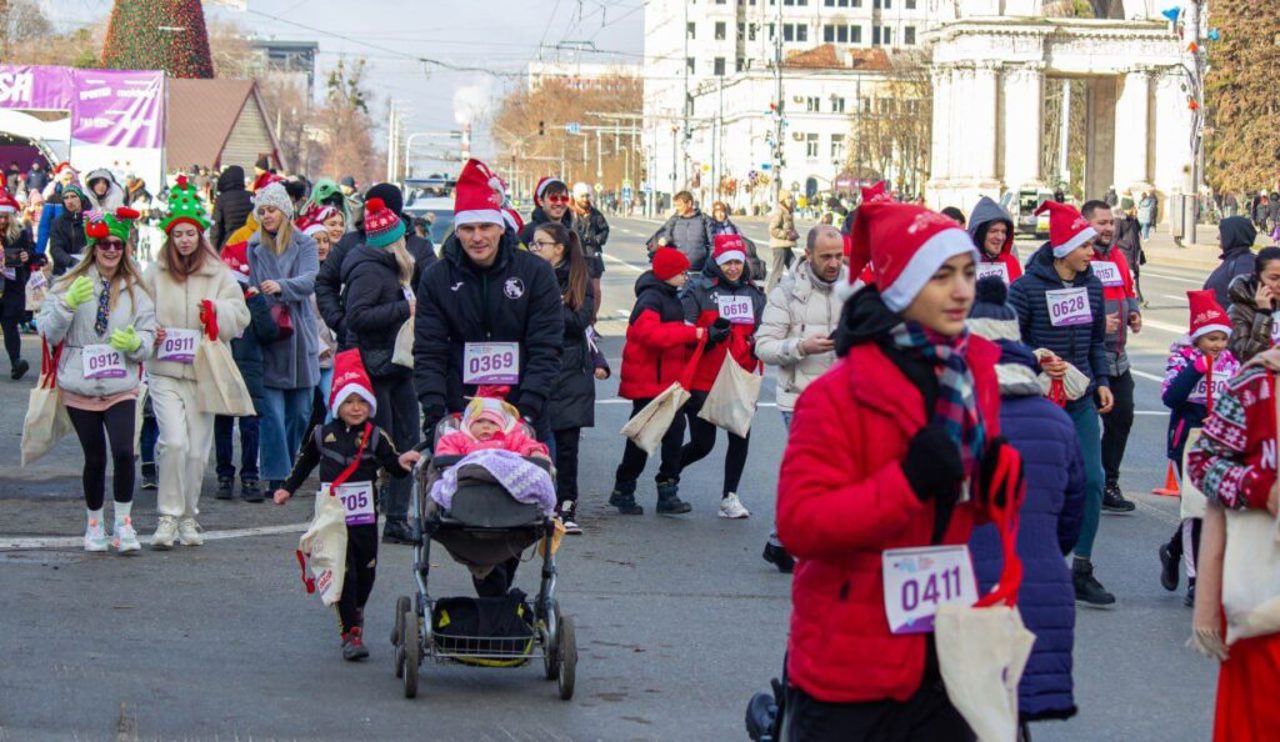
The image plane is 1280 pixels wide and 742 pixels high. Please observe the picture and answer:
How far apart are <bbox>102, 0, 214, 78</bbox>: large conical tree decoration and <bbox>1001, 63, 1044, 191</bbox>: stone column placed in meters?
38.2

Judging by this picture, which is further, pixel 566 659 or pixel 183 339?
pixel 183 339

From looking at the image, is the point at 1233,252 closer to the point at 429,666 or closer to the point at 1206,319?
the point at 1206,319

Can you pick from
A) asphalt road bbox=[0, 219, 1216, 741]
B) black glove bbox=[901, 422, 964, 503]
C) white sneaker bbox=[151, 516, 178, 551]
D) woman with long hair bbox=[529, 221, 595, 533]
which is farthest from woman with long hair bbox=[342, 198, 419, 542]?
black glove bbox=[901, 422, 964, 503]

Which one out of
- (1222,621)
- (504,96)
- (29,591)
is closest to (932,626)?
(1222,621)

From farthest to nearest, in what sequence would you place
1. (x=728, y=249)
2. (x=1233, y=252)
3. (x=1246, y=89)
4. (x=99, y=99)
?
(x=1246, y=89), (x=99, y=99), (x=1233, y=252), (x=728, y=249)

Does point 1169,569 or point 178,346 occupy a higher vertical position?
point 178,346

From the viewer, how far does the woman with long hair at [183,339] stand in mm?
11047

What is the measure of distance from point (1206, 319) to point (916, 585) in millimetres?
6503

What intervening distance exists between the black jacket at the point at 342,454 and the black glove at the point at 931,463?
4.71m

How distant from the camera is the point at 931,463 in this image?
4.13 metres

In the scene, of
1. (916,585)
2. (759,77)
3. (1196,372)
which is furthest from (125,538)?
(759,77)

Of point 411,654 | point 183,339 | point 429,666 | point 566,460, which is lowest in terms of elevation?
point 429,666

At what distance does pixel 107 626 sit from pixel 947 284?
575cm

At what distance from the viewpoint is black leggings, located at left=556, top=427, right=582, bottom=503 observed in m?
11.8
